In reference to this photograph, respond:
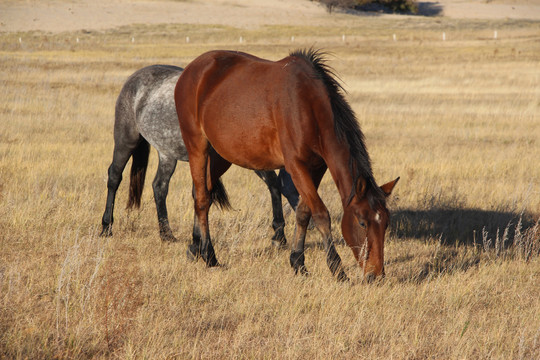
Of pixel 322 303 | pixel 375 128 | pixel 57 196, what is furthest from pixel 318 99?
pixel 375 128

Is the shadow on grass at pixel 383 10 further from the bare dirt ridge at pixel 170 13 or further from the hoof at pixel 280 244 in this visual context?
the hoof at pixel 280 244

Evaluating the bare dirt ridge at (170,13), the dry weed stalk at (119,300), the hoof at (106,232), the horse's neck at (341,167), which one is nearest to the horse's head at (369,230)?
the horse's neck at (341,167)

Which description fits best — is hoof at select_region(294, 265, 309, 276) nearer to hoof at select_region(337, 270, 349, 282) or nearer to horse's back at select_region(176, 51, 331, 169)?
hoof at select_region(337, 270, 349, 282)

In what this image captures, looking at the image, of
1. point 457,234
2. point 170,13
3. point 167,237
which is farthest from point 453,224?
point 170,13

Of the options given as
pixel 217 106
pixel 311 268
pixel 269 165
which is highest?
pixel 217 106

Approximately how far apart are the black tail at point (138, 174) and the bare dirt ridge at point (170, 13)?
2576 inches

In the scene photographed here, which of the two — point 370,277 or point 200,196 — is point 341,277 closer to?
point 370,277

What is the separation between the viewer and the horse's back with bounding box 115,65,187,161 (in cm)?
667

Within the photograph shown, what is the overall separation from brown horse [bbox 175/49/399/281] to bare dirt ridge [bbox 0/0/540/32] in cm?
6710

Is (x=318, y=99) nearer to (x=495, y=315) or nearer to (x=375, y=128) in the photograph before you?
(x=495, y=315)

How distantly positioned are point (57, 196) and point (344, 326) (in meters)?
4.96

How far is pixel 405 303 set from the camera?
4531 mm

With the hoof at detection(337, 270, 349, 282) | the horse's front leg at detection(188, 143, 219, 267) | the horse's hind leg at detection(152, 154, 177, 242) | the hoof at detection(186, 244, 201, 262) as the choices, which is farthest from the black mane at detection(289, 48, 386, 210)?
the horse's hind leg at detection(152, 154, 177, 242)

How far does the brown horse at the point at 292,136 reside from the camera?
4.46 metres
